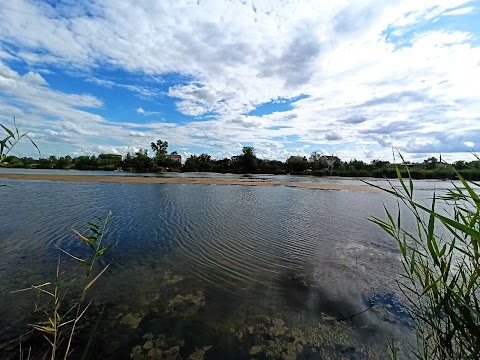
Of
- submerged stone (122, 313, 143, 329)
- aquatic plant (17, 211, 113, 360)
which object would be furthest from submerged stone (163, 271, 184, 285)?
aquatic plant (17, 211, 113, 360)

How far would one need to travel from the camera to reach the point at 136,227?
12.6 m

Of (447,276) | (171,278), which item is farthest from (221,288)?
(447,276)

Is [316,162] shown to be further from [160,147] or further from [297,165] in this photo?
[160,147]

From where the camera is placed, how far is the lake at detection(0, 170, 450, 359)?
4668 mm

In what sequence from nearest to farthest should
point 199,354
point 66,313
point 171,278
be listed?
1. point 66,313
2. point 199,354
3. point 171,278

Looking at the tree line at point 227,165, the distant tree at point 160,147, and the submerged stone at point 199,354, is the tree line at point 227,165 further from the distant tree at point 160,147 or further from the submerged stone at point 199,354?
the submerged stone at point 199,354

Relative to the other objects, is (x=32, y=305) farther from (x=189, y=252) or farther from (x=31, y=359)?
(x=189, y=252)

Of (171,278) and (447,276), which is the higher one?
(447,276)

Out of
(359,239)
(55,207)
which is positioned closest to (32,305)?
(359,239)

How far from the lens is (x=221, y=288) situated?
668cm

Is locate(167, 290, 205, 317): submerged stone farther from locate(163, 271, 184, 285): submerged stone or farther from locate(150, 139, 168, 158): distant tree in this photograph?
locate(150, 139, 168, 158): distant tree

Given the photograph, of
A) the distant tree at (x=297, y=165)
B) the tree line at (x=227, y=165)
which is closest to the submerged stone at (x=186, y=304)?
the tree line at (x=227, y=165)

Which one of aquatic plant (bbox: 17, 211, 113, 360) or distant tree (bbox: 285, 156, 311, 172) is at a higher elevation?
distant tree (bbox: 285, 156, 311, 172)

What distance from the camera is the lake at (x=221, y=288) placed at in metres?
4.67
